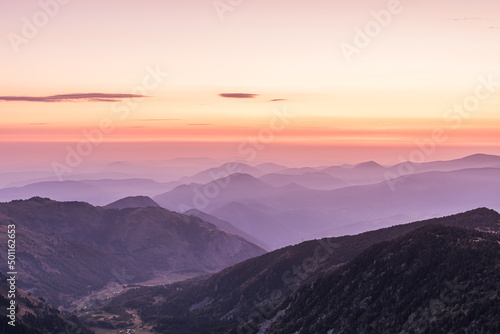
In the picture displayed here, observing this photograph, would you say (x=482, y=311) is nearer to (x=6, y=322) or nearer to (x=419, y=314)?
(x=419, y=314)

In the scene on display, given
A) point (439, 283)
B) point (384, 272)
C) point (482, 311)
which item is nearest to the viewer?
point (482, 311)

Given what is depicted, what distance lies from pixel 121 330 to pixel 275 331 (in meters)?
87.5

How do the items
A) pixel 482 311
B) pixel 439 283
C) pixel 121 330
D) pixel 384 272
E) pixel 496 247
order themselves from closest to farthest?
pixel 482 311, pixel 439 283, pixel 496 247, pixel 384 272, pixel 121 330

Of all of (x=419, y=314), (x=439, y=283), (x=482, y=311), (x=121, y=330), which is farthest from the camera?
(x=121, y=330)

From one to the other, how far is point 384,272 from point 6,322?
10047 centimetres

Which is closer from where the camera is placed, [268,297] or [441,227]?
[441,227]

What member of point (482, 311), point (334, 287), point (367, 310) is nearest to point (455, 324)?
point (482, 311)

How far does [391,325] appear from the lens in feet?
340

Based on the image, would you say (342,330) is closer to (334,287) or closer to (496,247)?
(334,287)

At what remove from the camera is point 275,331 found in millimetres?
136125

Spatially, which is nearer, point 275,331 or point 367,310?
point 367,310

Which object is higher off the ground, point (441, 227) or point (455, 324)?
point (441, 227)

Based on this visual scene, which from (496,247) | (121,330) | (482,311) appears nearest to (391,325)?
(482,311)

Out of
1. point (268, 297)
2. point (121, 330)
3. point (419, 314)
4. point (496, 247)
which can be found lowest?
point (121, 330)
